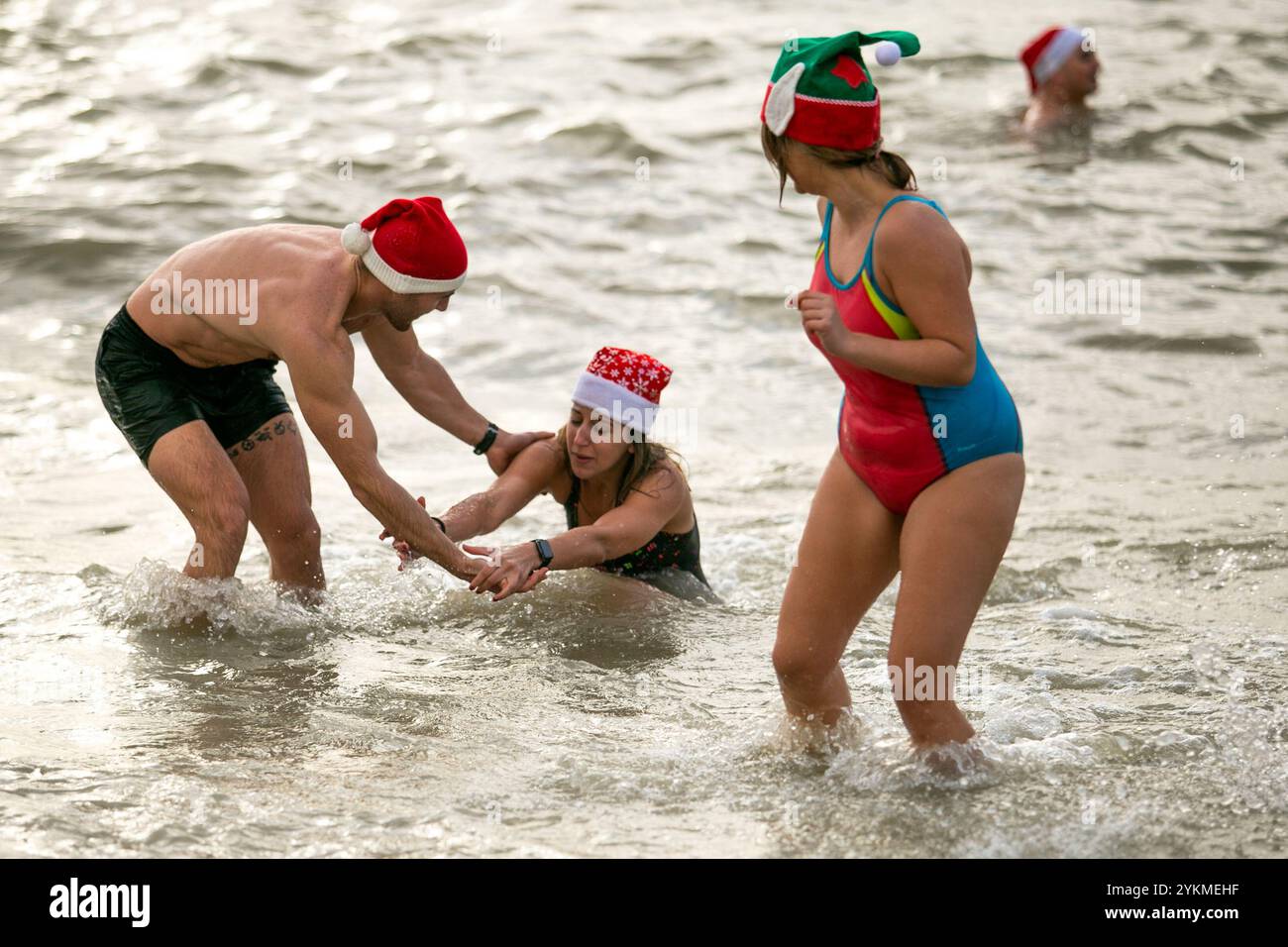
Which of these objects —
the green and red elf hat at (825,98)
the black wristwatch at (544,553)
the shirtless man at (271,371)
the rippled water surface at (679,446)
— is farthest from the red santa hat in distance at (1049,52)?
the green and red elf hat at (825,98)

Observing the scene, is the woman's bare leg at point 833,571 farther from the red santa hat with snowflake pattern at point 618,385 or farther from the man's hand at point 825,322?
the red santa hat with snowflake pattern at point 618,385

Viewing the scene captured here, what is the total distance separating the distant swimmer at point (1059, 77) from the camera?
14359 mm

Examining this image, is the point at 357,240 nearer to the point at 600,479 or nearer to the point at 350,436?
the point at 350,436

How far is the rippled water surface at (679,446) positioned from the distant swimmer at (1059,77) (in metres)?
0.44

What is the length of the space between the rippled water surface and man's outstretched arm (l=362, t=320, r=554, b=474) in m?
0.66

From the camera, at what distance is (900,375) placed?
3719mm

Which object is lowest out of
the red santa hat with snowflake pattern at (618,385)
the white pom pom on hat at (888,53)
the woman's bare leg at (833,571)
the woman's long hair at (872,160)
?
the red santa hat with snowflake pattern at (618,385)

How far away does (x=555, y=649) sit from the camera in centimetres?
573

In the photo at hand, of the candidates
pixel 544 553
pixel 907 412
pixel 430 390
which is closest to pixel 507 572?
pixel 544 553

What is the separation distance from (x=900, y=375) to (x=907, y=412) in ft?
0.55

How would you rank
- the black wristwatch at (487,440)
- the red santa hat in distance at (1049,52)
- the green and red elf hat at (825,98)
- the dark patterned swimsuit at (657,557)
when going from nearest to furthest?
the green and red elf hat at (825,98) < the black wristwatch at (487,440) < the dark patterned swimsuit at (657,557) < the red santa hat in distance at (1049,52)
